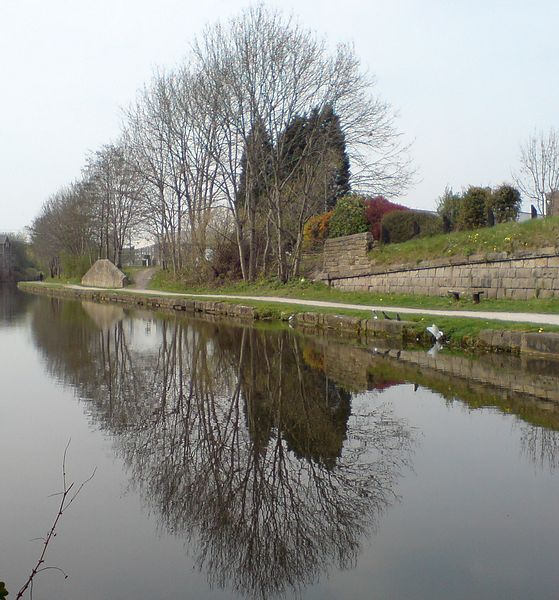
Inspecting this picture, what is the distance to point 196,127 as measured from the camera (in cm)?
2989

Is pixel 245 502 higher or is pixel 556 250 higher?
pixel 556 250

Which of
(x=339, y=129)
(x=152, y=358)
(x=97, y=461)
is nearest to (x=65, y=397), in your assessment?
(x=97, y=461)

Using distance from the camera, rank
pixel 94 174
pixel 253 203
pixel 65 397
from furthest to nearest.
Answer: pixel 94 174 → pixel 253 203 → pixel 65 397

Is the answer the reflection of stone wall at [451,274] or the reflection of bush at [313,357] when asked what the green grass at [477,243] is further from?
the reflection of bush at [313,357]

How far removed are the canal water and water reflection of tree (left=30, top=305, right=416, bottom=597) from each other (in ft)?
0.06

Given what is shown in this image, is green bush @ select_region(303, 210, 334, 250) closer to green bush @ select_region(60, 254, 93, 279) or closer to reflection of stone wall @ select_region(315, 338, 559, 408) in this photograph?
reflection of stone wall @ select_region(315, 338, 559, 408)

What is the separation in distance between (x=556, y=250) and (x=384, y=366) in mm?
7734

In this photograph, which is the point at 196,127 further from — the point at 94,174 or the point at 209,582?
the point at 209,582

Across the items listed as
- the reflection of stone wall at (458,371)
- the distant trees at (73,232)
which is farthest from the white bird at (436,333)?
the distant trees at (73,232)

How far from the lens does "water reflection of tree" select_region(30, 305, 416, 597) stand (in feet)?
11.7

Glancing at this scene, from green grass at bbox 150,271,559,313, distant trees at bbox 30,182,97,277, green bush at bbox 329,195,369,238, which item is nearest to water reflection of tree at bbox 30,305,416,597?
green grass at bbox 150,271,559,313

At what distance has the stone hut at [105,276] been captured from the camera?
4181 cm

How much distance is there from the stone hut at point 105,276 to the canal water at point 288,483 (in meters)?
33.5

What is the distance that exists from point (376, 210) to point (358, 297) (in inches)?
285
